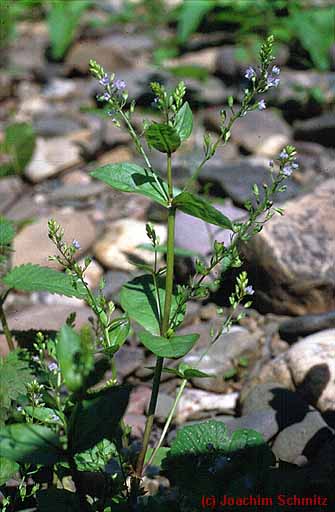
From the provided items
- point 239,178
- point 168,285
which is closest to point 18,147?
point 239,178

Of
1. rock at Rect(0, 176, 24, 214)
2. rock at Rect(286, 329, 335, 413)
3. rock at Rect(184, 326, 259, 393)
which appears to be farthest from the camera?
rock at Rect(0, 176, 24, 214)

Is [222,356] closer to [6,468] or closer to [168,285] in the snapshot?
[168,285]

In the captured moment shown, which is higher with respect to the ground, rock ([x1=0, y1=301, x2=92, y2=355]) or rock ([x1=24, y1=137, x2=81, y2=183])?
rock ([x1=24, y1=137, x2=81, y2=183])

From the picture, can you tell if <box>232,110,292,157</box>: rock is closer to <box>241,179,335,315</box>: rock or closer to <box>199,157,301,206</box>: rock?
<box>199,157,301,206</box>: rock

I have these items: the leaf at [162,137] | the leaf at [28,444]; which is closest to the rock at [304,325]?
the leaf at [162,137]

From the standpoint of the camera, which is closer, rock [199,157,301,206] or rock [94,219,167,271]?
rock [94,219,167,271]

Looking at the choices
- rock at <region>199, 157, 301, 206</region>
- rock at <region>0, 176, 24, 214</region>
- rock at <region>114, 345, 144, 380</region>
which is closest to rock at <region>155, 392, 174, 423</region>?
rock at <region>114, 345, 144, 380</region>

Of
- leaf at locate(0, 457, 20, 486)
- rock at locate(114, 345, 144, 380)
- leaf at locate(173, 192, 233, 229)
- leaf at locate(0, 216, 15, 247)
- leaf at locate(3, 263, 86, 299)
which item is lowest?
rock at locate(114, 345, 144, 380)
